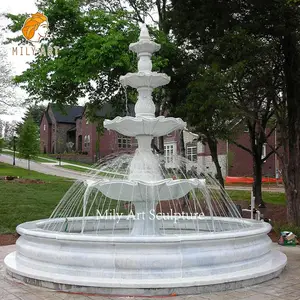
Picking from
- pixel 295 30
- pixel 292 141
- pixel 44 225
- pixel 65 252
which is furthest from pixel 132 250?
pixel 295 30

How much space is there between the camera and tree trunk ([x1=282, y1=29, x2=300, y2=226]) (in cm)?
1435

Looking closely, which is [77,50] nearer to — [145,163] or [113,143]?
[145,163]

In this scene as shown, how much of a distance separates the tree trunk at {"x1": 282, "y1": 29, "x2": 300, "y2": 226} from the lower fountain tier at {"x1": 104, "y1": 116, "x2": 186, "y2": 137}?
6620 millimetres

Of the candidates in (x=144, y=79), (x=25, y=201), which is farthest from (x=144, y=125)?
(x=25, y=201)

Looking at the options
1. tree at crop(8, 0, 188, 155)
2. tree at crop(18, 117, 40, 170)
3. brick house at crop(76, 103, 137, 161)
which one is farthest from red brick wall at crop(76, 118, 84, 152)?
tree at crop(8, 0, 188, 155)

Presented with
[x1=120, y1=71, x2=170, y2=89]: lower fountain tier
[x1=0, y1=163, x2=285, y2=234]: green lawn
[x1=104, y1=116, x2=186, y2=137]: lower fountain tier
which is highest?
[x1=120, y1=71, x2=170, y2=89]: lower fountain tier

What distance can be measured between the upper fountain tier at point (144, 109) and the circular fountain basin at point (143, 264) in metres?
2.79

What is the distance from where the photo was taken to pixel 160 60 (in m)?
17.0

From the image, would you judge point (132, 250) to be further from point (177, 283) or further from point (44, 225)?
point (44, 225)

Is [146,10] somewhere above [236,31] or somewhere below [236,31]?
above

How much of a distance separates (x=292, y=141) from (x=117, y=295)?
9.99 m

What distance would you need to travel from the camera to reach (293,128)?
14531mm

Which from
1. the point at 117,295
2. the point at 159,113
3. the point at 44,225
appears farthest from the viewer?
the point at 159,113

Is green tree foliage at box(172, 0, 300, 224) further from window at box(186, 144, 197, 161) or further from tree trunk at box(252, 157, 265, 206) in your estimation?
window at box(186, 144, 197, 161)
